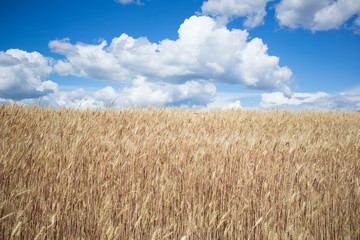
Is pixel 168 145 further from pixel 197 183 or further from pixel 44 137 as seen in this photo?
pixel 44 137

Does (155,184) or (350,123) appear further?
(350,123)

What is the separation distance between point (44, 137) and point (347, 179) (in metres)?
4.26

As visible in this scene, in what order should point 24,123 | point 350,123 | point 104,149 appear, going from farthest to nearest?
1. point 350,123
2. point 24,123
3. point 104,149

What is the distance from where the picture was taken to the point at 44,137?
3391 millimetres

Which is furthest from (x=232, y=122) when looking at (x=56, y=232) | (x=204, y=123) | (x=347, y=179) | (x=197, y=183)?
(x=56, y=232)

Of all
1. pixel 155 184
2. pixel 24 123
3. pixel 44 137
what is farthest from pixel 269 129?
pixel 24 123

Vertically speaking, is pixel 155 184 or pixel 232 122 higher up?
pixel 232 122

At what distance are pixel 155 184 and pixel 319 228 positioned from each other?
1.61 metres

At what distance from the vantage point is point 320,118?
766 centimetres

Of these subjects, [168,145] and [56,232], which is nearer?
[56,232]

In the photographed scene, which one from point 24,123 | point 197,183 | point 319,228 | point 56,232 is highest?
point 24,123

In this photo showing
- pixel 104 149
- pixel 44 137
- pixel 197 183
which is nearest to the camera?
pixel 197 183

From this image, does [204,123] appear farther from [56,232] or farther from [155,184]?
[56,232]

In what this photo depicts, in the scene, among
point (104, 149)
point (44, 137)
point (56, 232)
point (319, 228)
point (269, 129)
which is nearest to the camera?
point (56, 232)
